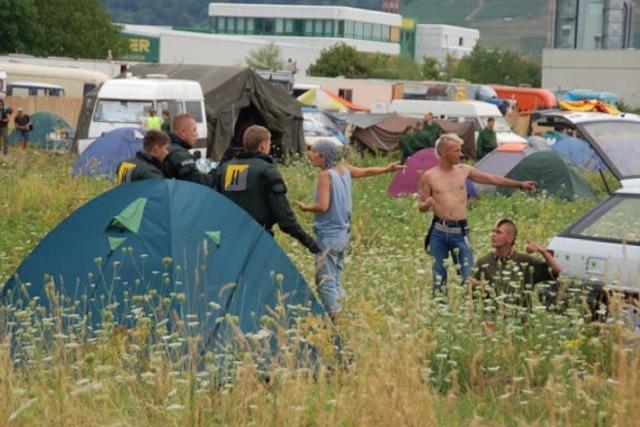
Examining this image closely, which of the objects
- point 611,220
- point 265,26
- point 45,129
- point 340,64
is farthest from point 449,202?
point 265,26

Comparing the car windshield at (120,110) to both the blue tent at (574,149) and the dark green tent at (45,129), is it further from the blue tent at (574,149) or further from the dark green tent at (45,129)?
the blue tent at (574,149)

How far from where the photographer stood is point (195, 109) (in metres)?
32.2

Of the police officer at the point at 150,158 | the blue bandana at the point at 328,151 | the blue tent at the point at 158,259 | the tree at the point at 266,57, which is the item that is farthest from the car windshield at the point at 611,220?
the tree at the point at 266,57

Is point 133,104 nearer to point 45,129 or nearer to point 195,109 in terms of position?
point 195,109

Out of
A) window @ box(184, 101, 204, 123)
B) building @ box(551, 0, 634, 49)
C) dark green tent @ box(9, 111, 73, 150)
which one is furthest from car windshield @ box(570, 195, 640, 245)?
building @ box(551, 0, 634, 49)

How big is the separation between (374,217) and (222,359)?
11847 mm

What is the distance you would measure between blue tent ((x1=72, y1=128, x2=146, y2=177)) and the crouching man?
13443 mm

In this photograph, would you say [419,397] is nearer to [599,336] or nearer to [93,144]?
[599,336]

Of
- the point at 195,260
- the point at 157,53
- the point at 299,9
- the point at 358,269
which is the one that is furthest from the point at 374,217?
the point at 299,9

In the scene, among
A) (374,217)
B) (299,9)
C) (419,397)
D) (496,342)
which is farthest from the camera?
(299,9)

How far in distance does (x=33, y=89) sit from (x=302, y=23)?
Result: 4362 inches

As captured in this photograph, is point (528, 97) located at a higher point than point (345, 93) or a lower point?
A: higher

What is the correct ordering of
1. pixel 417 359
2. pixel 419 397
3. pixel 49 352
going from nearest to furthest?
1. pixel 419 397
2. pixel 417 359
3. pixel 49 352

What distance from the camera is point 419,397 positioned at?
22.9ft
